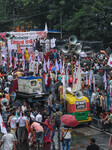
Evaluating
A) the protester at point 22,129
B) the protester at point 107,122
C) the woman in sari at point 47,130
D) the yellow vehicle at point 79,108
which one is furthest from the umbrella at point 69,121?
the yellow vehicle at point 79,108

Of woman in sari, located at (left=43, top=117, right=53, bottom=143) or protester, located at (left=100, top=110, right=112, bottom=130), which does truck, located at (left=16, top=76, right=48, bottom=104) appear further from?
woman in sari, located at (left=43, top=117, right=53, bottom=143)

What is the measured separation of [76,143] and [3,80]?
1082cm

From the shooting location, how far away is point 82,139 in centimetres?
1612

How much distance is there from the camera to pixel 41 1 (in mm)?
55344

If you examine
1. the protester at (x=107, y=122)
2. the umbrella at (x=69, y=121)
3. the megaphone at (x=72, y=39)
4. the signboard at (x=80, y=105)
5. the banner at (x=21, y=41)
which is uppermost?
the megaphone at (x=72, y=39)

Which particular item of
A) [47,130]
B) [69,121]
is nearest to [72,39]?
[47,130]

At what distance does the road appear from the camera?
586 inches

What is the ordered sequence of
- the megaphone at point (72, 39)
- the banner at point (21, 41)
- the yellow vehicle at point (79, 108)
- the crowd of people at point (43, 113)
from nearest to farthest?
the crowd of people at point (43, 113) < the yellow vehicle at point (79, 108) < the megaphone at point (72, 39) < the banner at point (21, 41)

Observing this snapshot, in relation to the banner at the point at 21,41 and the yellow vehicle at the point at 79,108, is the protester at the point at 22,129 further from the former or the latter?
the banner at the point at 21,41

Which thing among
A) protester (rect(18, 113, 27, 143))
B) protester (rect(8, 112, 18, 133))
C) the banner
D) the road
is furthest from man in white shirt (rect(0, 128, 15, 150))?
the banner

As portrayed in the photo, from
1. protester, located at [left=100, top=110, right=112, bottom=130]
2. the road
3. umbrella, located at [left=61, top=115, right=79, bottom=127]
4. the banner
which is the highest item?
the banner

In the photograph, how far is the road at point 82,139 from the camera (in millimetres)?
14895

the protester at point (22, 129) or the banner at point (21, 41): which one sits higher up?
the banner at point (21, 41)

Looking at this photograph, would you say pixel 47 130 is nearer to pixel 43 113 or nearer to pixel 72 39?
pixel 43 113
